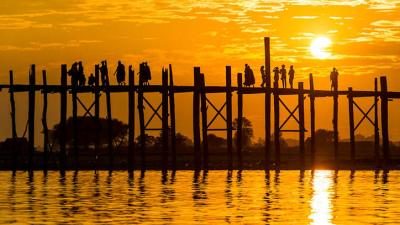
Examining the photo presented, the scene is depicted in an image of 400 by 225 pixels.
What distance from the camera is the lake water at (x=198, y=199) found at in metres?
32.5

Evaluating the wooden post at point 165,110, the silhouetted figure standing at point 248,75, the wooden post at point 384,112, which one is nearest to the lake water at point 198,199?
the wooden post at point 165,110

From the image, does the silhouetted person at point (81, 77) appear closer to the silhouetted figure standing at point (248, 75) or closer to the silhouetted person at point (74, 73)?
the silhouetted person at point (74, 73)

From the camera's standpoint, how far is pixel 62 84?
54844 mm

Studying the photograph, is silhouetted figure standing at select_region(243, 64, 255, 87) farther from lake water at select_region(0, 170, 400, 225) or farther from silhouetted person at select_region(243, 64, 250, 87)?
lake water at select_region(0, 170, 400, 225)

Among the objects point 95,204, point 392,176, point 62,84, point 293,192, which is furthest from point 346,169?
point 95,204

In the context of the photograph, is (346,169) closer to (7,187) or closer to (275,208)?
(7,187)

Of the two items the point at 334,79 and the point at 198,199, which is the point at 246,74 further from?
the point at 198,199

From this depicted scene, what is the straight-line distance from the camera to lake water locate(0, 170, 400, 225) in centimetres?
3250

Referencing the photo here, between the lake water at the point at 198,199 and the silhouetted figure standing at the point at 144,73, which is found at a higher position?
the silhouetted figure standing at the point at 144,73

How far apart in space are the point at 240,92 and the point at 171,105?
10.4 feet

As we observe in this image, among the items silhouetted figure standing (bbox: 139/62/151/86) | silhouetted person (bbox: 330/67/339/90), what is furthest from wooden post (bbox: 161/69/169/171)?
silhouetted person (bbox: 330/67/339/90)

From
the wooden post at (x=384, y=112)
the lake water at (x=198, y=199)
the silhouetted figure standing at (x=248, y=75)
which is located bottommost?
the lake water at (x=198, y=199)

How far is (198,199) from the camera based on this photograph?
130 feet

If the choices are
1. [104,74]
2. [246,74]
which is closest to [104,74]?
[104,74]
